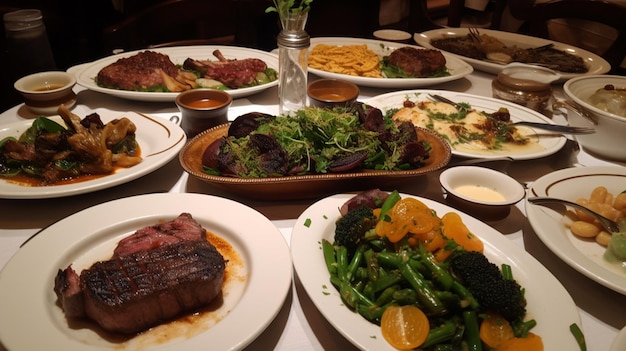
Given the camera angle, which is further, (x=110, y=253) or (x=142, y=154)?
(x=142, y=154)

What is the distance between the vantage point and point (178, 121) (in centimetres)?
275

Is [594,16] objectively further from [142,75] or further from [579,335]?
[142,75]

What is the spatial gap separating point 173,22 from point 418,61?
2.60 meters

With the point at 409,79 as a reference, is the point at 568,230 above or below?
below

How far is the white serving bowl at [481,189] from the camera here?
189cm

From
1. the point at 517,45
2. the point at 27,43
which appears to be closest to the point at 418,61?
the point at 517,45

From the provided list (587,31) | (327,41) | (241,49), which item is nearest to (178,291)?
(241,49)

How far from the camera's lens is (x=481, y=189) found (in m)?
2.08

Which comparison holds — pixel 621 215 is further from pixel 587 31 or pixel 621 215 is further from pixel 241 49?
pixel 587 31

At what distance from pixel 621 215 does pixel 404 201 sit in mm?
1030

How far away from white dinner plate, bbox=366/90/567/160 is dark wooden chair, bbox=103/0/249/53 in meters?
2.33

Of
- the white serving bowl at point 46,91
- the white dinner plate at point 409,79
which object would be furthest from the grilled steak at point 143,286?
the white dinner plate at point 409,79

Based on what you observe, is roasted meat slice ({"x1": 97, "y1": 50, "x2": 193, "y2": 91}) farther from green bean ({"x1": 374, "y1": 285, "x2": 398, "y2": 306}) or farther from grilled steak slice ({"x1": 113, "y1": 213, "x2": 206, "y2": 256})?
green bean ({"x1": 374, "y1": 285, "x2": 398, "y2": 306})

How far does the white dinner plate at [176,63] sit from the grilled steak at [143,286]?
1.58 meters
